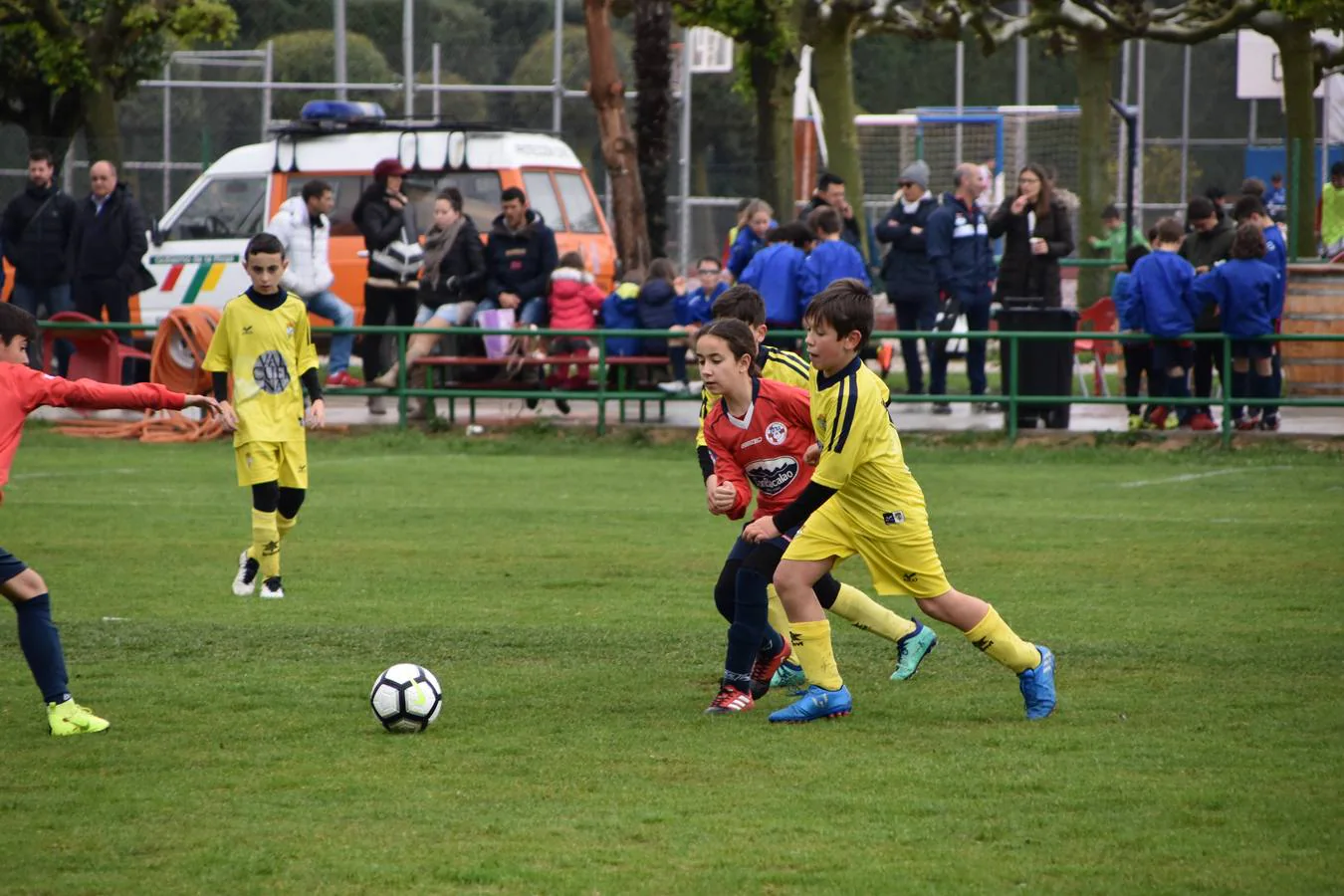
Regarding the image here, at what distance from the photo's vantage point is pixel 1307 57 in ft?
84.8

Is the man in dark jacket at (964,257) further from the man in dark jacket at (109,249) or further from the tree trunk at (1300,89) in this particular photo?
the man in dark jacket at (109,249)

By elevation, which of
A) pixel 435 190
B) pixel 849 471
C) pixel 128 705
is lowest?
pixel 128 705

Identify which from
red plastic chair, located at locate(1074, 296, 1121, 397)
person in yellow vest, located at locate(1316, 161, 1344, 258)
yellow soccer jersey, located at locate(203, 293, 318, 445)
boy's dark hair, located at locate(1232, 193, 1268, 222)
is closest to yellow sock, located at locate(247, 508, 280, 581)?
yellow soccer jersey, located at locate(203, 293, 318, 445)

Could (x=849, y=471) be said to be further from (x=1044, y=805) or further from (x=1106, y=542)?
(x=1106, y=542)

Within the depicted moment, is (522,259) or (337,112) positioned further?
(337,112)

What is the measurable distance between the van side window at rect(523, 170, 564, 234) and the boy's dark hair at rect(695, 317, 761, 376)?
1421cm

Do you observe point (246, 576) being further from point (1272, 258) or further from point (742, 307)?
point (1272, 258)

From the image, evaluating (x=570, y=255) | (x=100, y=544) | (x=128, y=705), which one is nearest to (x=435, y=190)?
(x=570, y=255)

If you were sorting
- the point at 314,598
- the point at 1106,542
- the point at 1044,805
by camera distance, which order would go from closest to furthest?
the point at 1044,805
the point at 314,598
the point at 1106,542

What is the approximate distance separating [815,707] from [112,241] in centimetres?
1374

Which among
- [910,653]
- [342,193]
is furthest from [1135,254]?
[910,653]

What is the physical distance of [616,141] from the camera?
2248cm

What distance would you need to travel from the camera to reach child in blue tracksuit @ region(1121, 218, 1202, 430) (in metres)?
16.7

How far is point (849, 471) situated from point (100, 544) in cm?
686
